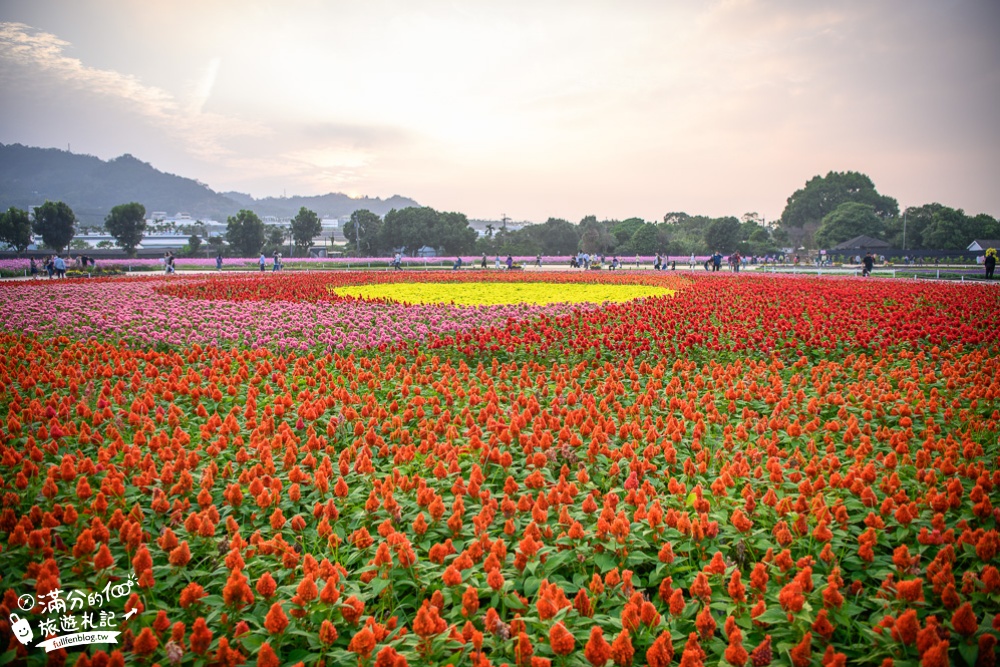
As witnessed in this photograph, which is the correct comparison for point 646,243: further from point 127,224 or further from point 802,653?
point 802,653

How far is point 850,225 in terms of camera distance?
76.4m

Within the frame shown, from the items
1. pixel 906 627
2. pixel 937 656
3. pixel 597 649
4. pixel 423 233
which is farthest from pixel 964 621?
pixel 423 233

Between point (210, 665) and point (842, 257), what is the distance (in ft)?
213

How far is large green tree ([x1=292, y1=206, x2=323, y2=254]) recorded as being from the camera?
70125mm

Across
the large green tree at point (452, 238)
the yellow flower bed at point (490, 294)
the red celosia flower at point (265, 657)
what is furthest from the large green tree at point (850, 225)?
the red celosia flower at point (265, 657)

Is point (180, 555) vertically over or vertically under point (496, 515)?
over

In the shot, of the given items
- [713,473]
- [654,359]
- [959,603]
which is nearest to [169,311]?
[654,359]

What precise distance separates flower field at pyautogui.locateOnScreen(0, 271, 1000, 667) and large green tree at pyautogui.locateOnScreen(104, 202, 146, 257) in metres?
63.2

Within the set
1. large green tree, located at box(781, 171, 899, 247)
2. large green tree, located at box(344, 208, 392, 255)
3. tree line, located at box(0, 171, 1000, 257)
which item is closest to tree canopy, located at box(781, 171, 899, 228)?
large green tree, located at box(781, 171, 899, 247)

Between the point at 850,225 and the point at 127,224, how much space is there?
82.1 metres

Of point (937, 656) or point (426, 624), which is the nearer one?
point (937, 656)

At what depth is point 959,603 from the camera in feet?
8.16

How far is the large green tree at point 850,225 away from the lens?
7606 centimetres

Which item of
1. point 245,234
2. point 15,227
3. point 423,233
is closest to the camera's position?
point 15,227
